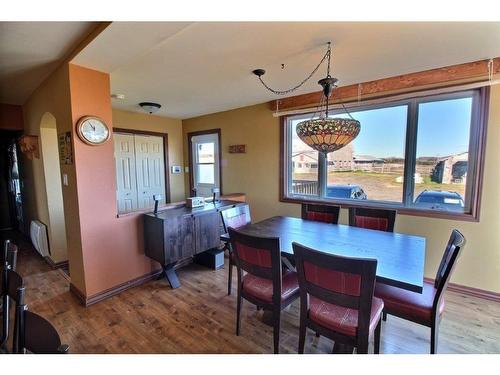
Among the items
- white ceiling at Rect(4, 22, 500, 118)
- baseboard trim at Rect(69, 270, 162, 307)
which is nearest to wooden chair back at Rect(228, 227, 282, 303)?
white ceiling at Rect(4, 22, 500, 118)

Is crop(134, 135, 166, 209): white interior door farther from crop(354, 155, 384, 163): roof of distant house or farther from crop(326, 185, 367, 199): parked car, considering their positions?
crop(354, 155, 384, 163): roof of distant house

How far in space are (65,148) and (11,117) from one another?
2.32 m

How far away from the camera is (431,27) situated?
1665mm

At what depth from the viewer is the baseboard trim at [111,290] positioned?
2348mm

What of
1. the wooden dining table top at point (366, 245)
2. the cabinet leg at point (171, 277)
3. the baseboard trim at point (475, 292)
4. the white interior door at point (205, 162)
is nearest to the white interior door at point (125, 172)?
the white interior door at point (205, 162)

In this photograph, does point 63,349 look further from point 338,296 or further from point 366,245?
point 366,245

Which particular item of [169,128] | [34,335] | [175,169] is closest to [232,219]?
[34,335]

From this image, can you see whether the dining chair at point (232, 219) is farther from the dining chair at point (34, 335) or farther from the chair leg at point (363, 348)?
the dining chair at point (34, 335)

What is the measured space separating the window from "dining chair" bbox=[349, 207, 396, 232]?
0.54m

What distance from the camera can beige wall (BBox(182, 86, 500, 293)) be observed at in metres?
2.34

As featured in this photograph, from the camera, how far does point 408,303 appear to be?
→ 160 cm

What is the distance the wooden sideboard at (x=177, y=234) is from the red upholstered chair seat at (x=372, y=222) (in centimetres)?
165
